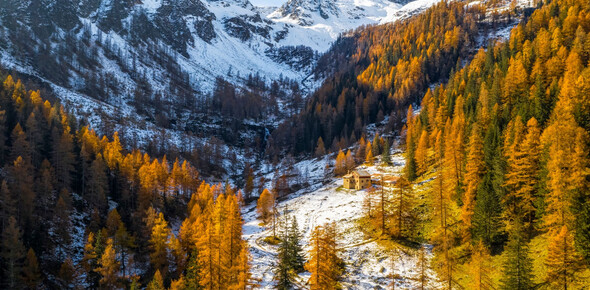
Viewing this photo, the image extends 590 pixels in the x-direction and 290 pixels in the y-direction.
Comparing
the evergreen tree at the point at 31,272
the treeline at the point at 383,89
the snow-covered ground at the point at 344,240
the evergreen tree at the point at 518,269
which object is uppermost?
the treeline at the point at 383,89

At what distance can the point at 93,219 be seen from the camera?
6506 centimetres

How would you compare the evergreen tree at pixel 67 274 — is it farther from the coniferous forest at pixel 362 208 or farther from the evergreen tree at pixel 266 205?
the evergreen tree at pixel 266 205

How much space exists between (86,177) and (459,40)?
177m

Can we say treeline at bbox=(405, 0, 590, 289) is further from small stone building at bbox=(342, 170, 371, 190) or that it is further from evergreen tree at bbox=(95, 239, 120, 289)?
evergreen tree at bbox=(95, 239, 120, 289)

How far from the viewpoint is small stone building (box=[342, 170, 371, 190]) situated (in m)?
85.3

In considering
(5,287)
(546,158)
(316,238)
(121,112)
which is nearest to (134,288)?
(5,287)

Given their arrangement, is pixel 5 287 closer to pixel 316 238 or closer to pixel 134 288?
pixel 134 288

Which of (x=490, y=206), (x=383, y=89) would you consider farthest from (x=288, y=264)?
(x=383, y=89)

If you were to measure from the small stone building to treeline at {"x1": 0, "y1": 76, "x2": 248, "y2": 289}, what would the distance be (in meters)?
32.8

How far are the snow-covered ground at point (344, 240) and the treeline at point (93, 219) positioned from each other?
31.6ft

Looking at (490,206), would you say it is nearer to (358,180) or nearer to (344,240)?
(344,240)

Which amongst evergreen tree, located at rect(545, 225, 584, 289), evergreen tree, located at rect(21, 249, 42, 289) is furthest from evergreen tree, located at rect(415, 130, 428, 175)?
evergreen tree, located at rect(21, 249, 42, 289)

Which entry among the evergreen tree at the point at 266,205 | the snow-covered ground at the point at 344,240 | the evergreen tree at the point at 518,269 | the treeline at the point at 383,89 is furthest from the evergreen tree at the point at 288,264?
the treeline at the point at 383,89

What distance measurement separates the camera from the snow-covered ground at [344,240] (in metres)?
47.2
